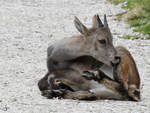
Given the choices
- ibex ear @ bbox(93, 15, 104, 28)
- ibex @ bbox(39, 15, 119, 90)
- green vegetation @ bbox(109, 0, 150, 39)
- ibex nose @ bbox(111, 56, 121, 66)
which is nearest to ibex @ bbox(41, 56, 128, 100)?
ibex @ bbox(39, 15, 119, 90)

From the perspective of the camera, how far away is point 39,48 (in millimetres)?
18562

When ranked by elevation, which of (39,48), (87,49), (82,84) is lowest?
(39,48)

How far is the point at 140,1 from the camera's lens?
92.0 ft

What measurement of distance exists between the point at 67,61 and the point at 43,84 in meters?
0.87

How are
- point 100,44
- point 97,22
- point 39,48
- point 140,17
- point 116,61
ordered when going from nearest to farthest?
point 116,61
point 100,44
point 97,22
point 39,48
point 140,17

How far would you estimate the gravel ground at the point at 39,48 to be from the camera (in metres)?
10.7

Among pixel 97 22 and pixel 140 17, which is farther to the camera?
pixel 140 17

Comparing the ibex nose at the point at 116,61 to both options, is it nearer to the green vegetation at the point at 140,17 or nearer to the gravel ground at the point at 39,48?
the gravel ground at the point at 39,48

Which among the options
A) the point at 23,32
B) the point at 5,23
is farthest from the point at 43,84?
the point at 5,23

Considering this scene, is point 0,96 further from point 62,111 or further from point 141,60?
point 141,60

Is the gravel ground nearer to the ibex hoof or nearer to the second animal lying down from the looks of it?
the second animal lying down

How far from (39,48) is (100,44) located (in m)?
7.28

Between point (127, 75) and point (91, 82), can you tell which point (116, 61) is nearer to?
point (127, 75)

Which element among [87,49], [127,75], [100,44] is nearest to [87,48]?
[87,49]
